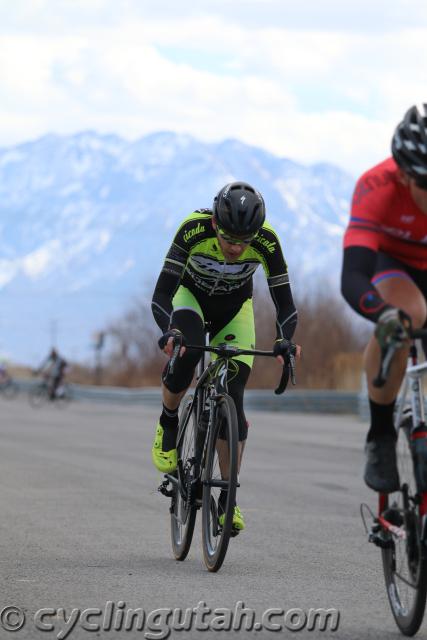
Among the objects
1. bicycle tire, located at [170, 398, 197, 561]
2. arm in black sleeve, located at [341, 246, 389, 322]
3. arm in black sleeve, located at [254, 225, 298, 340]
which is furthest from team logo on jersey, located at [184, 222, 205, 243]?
arm in black sleeve, located at [341, 246, 389, 322]

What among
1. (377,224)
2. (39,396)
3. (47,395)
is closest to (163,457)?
(377,224)

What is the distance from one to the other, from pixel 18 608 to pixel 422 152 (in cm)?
273

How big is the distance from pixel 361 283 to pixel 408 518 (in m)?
0.98

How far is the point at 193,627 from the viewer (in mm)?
5859

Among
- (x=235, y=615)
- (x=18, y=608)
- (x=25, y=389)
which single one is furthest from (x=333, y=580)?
(x=25, y=389)

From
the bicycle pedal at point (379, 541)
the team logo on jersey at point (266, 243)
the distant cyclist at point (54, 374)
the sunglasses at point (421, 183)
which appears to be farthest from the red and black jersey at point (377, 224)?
the distant cyclist at point (54, 374)

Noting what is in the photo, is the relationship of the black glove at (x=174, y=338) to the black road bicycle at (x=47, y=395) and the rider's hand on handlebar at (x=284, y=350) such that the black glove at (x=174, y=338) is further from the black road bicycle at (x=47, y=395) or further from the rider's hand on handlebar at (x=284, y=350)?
the black road bicycle at (x=47, y=395)

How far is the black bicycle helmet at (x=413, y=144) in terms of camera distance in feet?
17.1

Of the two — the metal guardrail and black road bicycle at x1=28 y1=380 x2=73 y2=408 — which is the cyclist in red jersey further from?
black road bicycle at x1=28 y1=380 x2=73 y2=408

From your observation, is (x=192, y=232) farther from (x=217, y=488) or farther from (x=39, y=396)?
(x=39, y=396)

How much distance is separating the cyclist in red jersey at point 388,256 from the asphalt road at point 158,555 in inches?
31.9

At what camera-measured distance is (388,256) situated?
228 inches

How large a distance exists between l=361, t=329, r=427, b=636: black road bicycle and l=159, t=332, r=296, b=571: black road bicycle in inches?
59.1
